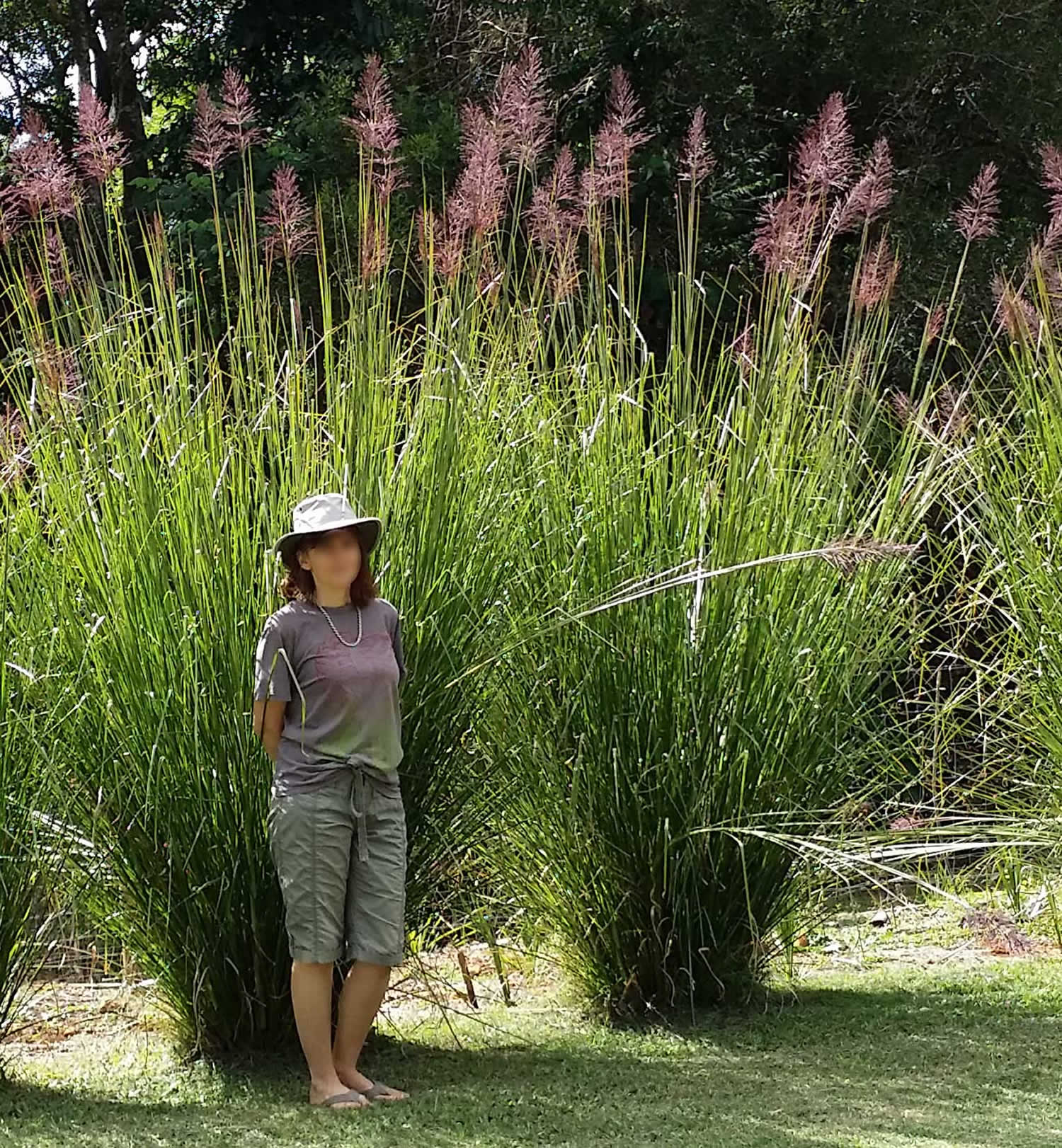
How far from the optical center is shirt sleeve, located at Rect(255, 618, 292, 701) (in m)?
3.42

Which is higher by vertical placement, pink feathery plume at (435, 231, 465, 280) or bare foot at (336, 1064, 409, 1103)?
pink feathery plume at (435, 231, 465, 280)

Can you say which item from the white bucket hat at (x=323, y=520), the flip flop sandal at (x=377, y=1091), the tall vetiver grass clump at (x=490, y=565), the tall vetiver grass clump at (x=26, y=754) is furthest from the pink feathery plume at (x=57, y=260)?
the flip flop sandal at (x=377, y=1091)

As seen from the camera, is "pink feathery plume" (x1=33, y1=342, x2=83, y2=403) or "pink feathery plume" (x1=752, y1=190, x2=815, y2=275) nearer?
"pink feathery plume" (x1=33, y1=342, x2=83, y2=403)

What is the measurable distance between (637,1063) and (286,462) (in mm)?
1694

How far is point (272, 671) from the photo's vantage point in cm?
342

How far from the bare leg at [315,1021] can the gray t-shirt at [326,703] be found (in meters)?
0.41

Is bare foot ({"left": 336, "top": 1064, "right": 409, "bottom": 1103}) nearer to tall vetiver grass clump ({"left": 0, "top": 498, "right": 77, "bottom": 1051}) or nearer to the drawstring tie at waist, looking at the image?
the drawstring tie at waist

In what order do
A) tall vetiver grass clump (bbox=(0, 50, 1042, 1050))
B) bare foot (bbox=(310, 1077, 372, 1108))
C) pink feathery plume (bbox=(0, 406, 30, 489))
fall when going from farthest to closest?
pink feathery plume (bbox=(0, 406, 30, 489))
tall vetiver grass clump (bbox=(0, 50, 1042, 1050))
bare foot (bbox=(310, 1077, 372, 1108))

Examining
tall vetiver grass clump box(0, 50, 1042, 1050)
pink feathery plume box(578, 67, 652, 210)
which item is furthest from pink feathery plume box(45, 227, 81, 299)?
pink feathery plume box(578, 67, 652, 210)

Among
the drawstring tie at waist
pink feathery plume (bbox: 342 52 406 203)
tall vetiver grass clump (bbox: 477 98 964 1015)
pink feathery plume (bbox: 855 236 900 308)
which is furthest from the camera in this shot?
pink feathery plume (bbox: 855 236 900 308)

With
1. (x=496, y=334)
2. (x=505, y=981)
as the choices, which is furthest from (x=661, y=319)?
(x=505, y=981)

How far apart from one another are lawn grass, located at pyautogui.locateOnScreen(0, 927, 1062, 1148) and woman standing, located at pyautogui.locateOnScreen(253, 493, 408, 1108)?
8.4 inches

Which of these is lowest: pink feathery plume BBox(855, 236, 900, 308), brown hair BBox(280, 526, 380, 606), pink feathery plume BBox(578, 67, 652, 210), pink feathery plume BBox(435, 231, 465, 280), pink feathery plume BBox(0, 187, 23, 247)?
brown hair BBox(280, 526, 380, 606)

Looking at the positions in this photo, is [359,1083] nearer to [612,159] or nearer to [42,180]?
[42,180]
